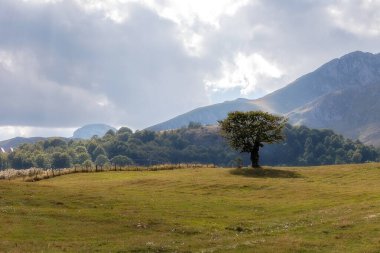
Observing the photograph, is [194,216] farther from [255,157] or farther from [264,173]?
[255,157]

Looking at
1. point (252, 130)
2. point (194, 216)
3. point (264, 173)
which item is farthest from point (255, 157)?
point (194, 216)

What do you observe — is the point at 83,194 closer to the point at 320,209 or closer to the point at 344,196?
the point at 320,209

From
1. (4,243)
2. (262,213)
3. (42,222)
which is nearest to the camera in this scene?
(4,243)

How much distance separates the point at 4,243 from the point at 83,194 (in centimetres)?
2622

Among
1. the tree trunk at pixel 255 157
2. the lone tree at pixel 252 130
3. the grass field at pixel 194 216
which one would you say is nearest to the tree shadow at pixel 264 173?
the tree trunk at pixel 255 157

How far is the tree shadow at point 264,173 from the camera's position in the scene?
91.0 metres

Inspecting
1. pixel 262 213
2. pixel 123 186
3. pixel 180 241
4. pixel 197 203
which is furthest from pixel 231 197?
pixel 180 241

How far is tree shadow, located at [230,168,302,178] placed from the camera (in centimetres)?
9104

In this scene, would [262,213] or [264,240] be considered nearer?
[264,240]

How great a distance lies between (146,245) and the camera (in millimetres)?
34344

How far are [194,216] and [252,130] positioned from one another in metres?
59.9

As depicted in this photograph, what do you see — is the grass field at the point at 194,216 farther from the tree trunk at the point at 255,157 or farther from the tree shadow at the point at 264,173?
the tree trunk at the point at 255,157

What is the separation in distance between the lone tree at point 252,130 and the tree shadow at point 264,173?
7.70 meters

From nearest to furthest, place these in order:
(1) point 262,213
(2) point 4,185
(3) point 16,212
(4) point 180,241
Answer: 1. (4) point 180,241
2. (3) point 16,212
3. (1) point 262,213
4. (2) point 4,185
